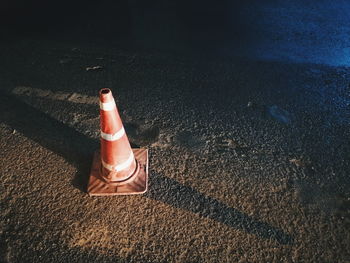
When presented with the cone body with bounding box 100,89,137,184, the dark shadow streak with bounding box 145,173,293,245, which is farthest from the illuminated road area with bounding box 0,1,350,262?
the cone body with bounding box 100,89,137,184

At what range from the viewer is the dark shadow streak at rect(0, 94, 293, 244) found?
186cm

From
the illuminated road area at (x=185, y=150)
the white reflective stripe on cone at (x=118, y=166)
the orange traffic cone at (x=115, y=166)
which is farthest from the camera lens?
the white reflective stripe on cone at (x=118, y=166)

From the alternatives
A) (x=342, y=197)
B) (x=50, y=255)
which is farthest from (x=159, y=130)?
(x=342, y=197)

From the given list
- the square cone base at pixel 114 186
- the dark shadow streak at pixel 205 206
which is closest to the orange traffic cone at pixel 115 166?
the square cone base at pixel 114 186

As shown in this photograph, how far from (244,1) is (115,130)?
4902 millimetres

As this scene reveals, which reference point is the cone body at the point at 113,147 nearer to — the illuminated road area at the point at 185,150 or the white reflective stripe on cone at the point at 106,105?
the white reflective stripe on cone at the point at 106,105

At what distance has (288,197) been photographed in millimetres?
2021

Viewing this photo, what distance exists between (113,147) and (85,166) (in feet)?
1.43

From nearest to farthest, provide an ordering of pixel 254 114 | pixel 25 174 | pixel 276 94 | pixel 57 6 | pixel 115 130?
pixel 115 130
pixel 25 174
pixel 254 114
pixel 276 94
pixel 57 6

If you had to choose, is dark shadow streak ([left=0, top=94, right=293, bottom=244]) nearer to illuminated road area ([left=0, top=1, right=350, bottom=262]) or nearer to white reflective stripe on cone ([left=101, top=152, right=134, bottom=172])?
illuminated road area ([left=0, top=1, right=350, bottom=262])

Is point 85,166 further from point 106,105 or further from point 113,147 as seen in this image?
point 106,105

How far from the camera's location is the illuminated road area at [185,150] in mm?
1773

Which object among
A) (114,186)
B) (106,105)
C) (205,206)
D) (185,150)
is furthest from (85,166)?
(205,206)

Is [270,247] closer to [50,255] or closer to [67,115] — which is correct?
[50,255]
